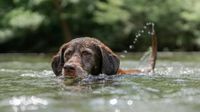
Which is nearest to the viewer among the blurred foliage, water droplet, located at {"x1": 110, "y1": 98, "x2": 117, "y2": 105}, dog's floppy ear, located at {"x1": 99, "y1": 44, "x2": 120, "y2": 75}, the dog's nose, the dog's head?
water droplet, located at {"x1": 110, "y1": 98, "x2": 117, "y2": 105}

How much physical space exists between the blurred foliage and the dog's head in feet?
48.6

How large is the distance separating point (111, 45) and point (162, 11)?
3.08 meters

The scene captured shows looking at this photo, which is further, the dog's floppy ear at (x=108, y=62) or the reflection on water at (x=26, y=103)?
the dog's floppy ear at (x=108, y=62)

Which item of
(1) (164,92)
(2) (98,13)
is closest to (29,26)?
(2) (98,13)

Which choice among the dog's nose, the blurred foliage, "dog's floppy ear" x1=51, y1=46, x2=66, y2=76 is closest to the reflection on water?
the dog's nose

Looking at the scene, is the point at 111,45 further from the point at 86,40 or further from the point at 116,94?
the point at 116,94

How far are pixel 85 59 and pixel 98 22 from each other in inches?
708

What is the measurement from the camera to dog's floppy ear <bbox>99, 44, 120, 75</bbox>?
9.41 metres

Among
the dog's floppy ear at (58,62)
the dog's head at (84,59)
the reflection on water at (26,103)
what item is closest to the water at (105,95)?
A: the reflection on water at (26,103)

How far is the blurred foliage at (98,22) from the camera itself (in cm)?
2558

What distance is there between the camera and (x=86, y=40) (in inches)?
364

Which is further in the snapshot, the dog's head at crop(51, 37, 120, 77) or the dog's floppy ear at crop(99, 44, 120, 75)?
the dog's floppy ear at crop(99, 44, 120, 75)

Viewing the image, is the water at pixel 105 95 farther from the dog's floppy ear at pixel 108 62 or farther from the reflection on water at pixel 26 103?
the dog's floppy ear at pixel 108 62

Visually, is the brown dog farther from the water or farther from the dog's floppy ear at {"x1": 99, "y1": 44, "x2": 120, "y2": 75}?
the water
